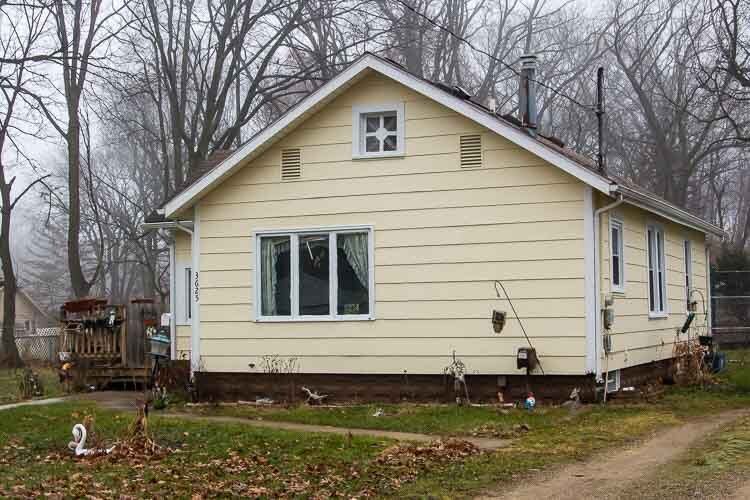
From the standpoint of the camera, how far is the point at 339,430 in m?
13.6

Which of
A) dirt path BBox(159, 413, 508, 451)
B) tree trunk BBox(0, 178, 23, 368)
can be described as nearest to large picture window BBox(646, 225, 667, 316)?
dirt path BBox(159, 413, 508, 451)

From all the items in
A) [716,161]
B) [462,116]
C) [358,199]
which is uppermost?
[716,161]

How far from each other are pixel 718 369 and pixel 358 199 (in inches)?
359

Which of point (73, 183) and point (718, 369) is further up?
point (73, 183)

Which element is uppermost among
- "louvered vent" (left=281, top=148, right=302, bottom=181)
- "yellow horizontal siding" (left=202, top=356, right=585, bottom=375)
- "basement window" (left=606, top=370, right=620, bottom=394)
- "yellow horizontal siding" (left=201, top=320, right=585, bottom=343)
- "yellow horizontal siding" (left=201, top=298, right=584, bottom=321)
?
"louvered vent" (left=281, top=148, right=302, bottom=181)

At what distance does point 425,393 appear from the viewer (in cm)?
1584

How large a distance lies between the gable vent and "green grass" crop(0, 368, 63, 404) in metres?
9.50

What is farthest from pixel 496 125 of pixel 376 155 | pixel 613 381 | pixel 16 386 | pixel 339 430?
pixel 16 386

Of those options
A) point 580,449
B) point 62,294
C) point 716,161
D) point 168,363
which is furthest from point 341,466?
point 62,294

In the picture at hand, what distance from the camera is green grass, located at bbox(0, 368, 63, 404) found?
1978 centimetres

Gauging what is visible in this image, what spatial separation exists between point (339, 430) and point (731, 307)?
20512mm

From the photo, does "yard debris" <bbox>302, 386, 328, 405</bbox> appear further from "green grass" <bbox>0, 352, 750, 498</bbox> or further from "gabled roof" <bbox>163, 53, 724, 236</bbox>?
"gabled roof" <bbox>163, 53, 724, 236</bbox>

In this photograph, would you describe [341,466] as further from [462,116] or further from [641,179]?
[641,179]

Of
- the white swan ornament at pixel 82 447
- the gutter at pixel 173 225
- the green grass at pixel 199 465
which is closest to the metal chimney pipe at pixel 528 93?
the gutter at pixel 173 225
